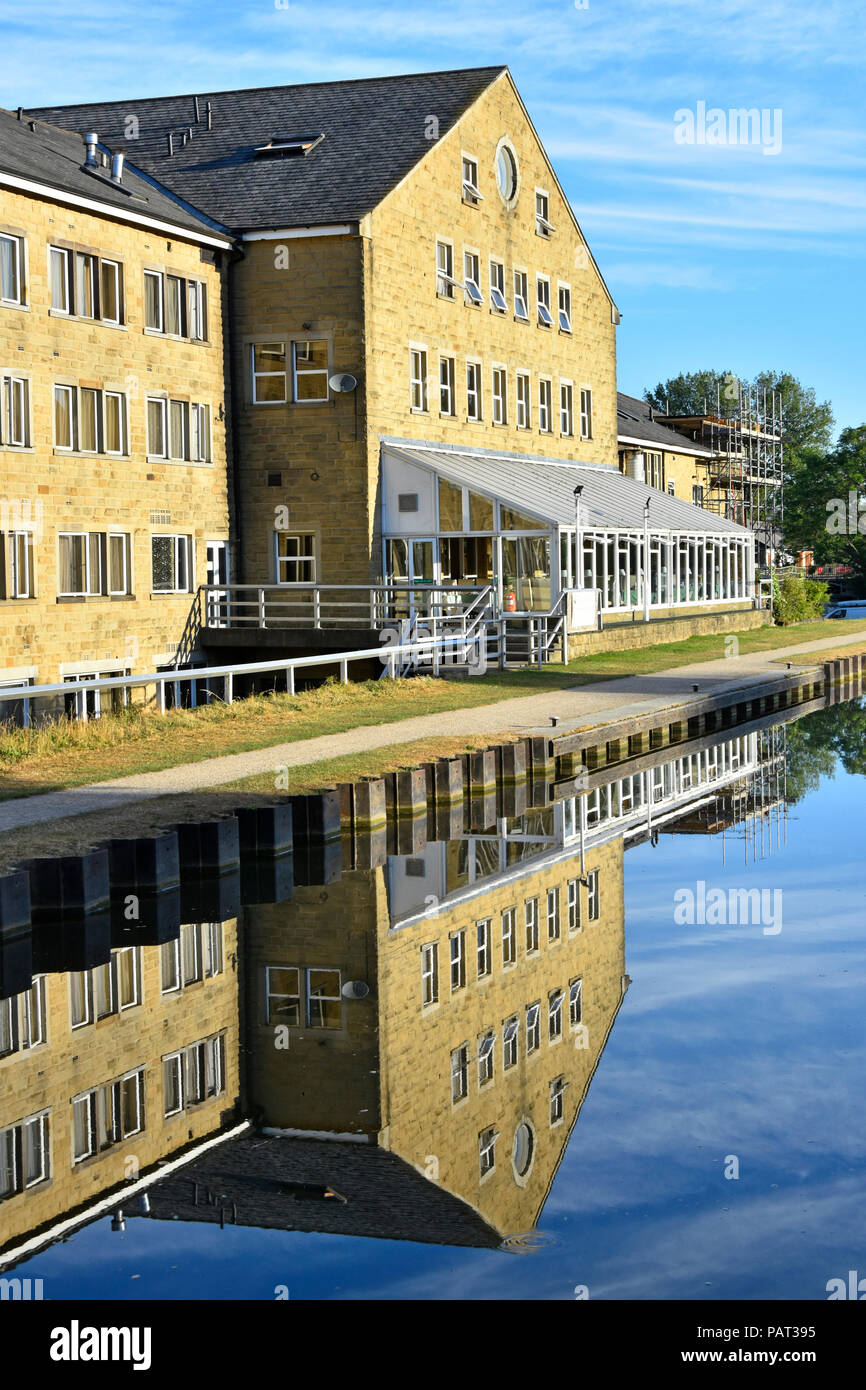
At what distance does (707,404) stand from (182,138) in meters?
85.8

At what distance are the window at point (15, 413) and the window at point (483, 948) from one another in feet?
61.3

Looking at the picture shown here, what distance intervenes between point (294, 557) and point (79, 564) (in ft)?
21.4

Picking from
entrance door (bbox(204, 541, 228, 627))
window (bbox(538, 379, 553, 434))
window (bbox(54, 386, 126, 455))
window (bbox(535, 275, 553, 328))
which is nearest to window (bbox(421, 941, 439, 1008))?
window (bbox(54, 386, 126, 455))

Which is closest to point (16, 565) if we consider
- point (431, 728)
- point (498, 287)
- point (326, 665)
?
point (326, 665)

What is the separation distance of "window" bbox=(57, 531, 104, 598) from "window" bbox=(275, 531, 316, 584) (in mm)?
5665

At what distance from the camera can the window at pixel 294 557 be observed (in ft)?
118

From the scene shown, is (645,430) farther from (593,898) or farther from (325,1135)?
(325,1135)

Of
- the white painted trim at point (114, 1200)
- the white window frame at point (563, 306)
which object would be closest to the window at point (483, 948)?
the white painted trim at point (114, 1200)

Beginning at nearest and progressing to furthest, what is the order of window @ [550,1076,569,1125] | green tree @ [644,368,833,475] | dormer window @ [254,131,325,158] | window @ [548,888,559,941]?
window @ [550,1076,569,1125], window @ [548,888,559,941], dormer window @ [254,131,325,158], green tree @ [644,368,833,475]

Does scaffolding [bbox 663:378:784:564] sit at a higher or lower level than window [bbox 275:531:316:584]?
higher

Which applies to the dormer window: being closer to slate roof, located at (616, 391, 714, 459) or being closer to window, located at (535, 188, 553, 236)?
window, located at (535, 188, 553, 236)

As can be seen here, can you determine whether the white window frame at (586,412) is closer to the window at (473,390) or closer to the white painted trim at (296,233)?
the window at (473,390)

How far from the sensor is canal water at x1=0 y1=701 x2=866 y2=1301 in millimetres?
6539
